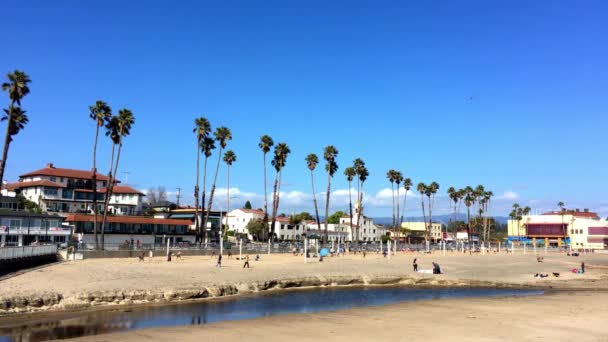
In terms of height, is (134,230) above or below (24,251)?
above

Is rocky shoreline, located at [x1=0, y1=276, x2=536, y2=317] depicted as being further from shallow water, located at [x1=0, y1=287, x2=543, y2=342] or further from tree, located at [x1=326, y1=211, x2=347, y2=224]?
tree, located at [x1=326, y1=211, x2=347, y2=224]

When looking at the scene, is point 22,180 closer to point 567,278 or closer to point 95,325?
point 95,325

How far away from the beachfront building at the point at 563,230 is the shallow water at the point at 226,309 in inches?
4120

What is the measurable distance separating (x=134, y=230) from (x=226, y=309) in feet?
175

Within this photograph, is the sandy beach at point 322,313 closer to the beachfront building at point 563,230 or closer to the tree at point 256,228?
the tree at point 256,228

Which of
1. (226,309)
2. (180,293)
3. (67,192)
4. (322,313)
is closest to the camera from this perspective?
(322,313)

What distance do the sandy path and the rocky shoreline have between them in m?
8.03

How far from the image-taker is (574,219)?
479ft

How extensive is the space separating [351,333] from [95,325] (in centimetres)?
1248

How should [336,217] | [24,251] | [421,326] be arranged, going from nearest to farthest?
[421,326] → [24,251] → [336,217]

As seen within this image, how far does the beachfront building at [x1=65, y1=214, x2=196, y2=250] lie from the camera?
2808 inches

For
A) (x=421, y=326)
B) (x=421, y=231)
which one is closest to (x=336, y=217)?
(x=421, y=231)

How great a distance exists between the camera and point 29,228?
58.2m

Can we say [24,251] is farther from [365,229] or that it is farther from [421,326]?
[365,229]
